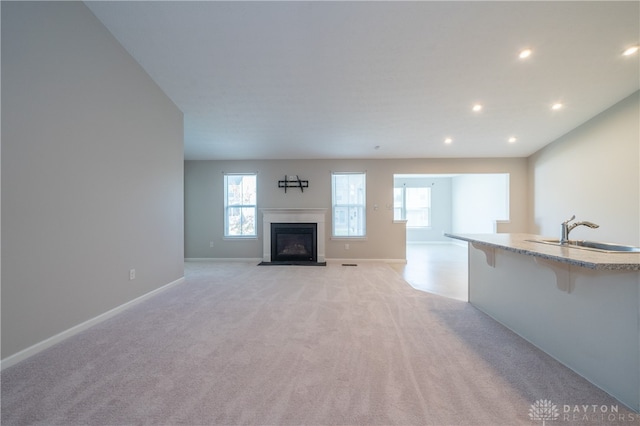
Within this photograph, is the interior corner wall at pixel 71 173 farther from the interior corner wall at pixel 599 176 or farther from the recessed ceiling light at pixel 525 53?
the interior corner wall at pixel 599 176

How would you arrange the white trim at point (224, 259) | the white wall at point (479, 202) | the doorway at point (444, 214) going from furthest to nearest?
the white wall at point (479, 202)
the white trim at point (224, 259)
the doorway at point (444, 214)

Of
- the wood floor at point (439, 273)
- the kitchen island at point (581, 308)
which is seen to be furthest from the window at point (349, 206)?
the kitchen island at point (581, 308)

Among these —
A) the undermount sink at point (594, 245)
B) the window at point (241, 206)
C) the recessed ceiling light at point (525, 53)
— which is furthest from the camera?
the window at point (241, 206)

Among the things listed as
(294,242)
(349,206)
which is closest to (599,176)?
(349,206)

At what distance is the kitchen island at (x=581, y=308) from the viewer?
143cm

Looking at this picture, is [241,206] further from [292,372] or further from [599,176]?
[599,176]

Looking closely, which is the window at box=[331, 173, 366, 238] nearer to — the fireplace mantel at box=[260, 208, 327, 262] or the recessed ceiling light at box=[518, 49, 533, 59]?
the fireplace mantel at box=[260, 208, 327, 262]

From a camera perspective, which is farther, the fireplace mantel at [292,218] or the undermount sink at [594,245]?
the fireplace mantel at [292,218]

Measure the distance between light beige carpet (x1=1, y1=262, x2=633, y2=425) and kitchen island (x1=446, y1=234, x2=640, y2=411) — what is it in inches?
4.3

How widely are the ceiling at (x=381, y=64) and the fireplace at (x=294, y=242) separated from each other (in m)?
2.07

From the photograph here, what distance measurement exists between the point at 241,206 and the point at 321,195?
1962mm

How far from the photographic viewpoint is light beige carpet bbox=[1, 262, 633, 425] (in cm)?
137

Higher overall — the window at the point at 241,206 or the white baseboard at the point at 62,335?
the window at the point at 241,206

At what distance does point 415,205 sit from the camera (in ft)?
31.7
